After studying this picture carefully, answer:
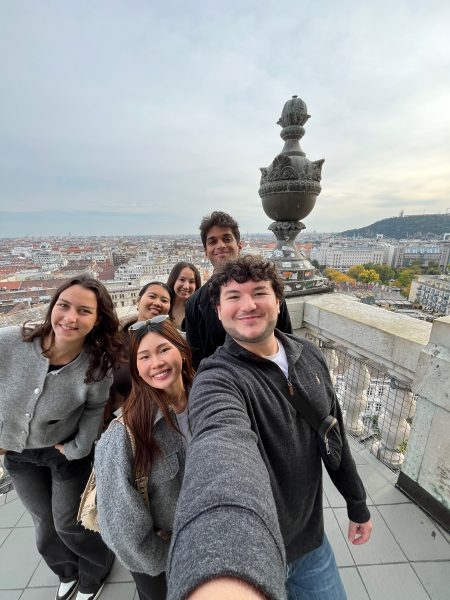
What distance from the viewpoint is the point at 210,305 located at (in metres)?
1.87

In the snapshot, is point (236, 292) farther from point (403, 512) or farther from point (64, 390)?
point (403, 512)

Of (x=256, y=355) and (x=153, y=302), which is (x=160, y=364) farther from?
(x=153, y=302)

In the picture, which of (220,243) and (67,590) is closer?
(67,590)

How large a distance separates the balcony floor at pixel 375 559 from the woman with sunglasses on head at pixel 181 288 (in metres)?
2.01

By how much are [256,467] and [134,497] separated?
26.2 inches

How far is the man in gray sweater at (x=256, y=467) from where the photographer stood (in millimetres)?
505

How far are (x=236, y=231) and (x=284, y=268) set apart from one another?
1294mm

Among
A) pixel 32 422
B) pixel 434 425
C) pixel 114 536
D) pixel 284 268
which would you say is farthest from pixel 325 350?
pixel 32 422

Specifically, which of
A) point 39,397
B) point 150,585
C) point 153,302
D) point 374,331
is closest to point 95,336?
point 39,397

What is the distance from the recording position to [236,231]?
221 centimetres

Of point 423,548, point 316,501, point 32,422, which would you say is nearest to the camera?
point 316,501

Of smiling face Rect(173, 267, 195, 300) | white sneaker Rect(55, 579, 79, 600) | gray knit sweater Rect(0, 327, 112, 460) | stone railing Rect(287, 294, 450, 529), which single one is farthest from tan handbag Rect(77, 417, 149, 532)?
stone railing Rect(287, 294, 450, 529)

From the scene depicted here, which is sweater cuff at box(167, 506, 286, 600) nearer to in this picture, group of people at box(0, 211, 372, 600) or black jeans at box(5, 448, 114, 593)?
group of people at box(0, 211, 372, 600)

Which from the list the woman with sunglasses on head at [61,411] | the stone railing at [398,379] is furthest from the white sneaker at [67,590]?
the stone railing at [398,379]
